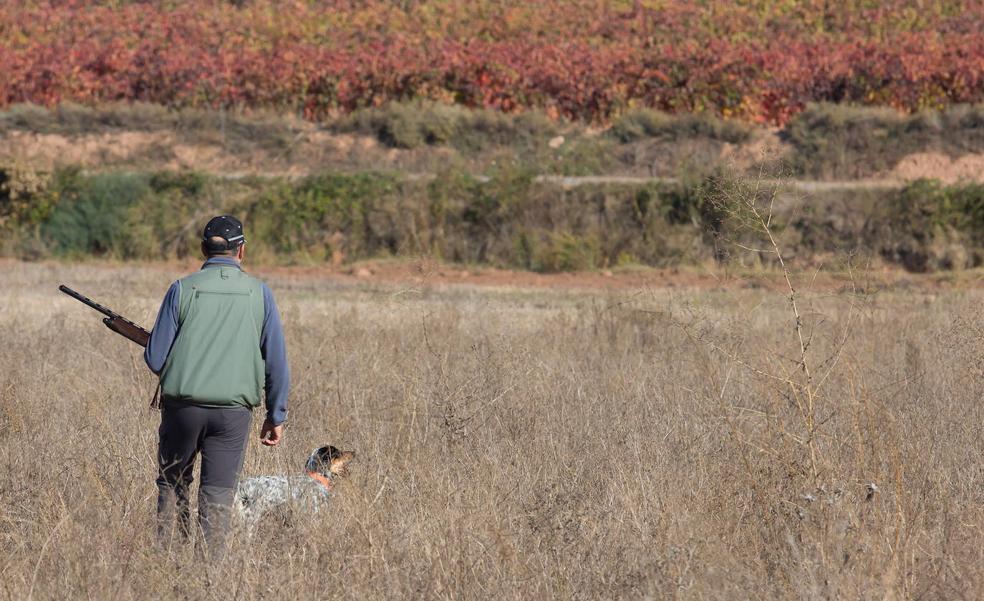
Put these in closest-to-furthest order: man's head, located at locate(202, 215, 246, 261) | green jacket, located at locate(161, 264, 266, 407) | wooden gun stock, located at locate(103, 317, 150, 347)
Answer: green jacket, located at locate(161, 264, 266, 407), man's head, located at locate(202, 215, 246, 261), wooden gun stock, located at locate(103, 317, 150, 347)

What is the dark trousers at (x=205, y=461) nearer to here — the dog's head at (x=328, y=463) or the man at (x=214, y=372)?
the man at (x=214, y=372)

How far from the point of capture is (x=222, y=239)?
5402 millimetres

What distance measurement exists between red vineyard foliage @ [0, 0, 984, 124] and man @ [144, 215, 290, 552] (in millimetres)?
22282

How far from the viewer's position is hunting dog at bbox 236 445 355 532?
18.7ft

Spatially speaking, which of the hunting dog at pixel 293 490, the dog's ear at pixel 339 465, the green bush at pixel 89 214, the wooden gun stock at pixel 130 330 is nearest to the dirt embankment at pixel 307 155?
the green bush at pixel 89 214

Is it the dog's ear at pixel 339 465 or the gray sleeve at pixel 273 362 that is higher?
the gray sleeve at pixel 273 362

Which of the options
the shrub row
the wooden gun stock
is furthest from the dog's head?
the shrub row

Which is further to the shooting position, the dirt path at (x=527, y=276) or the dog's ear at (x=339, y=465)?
the dirt path at (x=527, y=276)

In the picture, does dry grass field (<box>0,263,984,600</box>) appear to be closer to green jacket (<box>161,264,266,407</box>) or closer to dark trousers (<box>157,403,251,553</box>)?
dark trousers (<box>157,403,251,553</box>)

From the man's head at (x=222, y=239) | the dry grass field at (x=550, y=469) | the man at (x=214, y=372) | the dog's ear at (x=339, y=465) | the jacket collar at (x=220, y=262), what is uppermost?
the man's head at (x=222, y=239)

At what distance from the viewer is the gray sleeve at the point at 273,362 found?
17.9ft

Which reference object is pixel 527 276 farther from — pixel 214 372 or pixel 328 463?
pixel 214 372

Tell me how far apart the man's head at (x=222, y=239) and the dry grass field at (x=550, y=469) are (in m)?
1.22

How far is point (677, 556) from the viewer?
517cm
